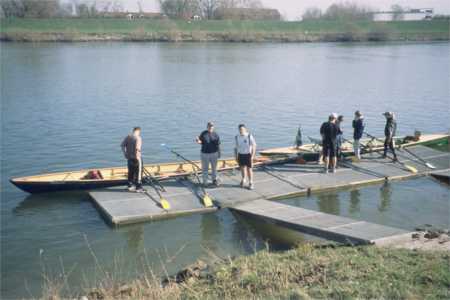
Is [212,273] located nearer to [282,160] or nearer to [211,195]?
[211,195]

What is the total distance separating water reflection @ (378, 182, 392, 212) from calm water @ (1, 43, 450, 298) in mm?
30

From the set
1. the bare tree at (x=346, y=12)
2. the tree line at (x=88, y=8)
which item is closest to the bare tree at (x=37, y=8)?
the tree line at (x=88, y=8)

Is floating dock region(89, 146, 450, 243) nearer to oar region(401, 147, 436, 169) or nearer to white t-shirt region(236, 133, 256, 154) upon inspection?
oar region(401, 147, 436, 169)

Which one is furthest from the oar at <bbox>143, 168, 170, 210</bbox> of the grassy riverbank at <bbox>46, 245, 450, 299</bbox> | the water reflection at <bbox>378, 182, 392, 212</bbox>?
the water reflection at <bbox>378, 182, 392, 212</bbox>

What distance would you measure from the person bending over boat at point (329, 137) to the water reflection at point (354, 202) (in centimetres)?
133

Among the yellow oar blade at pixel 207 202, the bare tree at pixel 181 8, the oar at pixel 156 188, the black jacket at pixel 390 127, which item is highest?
the bare tree at pixel 181 8

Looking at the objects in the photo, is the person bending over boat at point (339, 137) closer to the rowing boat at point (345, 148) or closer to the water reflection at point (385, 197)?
the rowing boat at point (345, 148)

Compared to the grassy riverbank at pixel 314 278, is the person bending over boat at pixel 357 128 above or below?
above

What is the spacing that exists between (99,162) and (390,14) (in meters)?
127

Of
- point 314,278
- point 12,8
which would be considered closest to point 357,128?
point 314,278

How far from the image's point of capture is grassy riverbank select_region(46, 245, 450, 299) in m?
7.50

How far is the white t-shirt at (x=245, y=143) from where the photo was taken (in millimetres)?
13961

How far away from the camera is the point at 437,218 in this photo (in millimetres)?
13523

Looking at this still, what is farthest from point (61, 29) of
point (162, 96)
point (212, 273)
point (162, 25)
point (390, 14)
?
point (390, 14)
